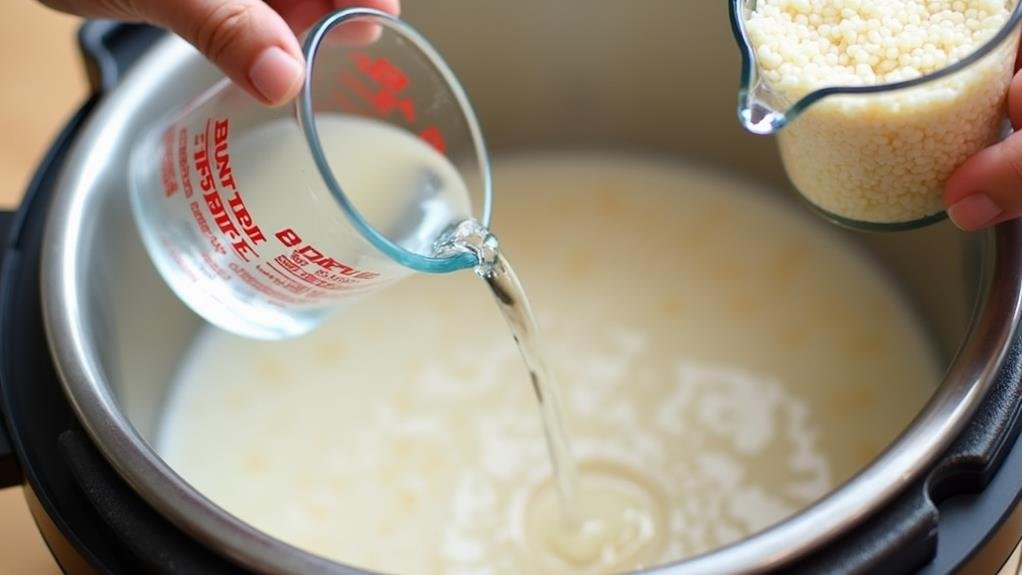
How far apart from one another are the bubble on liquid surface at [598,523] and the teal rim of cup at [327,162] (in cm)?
27

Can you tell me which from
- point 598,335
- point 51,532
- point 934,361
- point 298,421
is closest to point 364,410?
point 298,421

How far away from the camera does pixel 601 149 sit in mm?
1334

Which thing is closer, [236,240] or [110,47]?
[236,240]

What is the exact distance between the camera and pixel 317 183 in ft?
2.49

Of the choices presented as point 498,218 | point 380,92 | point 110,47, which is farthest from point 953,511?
point 110,47

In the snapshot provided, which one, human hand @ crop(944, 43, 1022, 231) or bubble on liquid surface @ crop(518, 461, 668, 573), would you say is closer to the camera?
human hand @ crop(944, 43, 1022, 231)

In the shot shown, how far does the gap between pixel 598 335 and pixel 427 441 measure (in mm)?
211

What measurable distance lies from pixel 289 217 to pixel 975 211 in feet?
→ 1.47

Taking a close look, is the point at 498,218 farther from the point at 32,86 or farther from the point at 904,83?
the point at 904,83

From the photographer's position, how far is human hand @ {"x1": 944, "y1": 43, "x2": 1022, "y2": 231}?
73 cm

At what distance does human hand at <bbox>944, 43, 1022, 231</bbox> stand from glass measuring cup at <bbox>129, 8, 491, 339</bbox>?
33 centimetres

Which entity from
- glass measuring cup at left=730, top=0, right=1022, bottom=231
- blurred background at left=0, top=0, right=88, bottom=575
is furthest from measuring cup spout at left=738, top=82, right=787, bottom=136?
blurred background at left=0, top=0, right=88, bottom=575

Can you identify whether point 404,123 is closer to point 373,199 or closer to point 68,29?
point 373,199

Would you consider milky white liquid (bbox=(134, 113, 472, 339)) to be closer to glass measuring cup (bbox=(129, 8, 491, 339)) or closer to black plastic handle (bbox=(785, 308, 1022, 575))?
glass measuring cup (bbox=(129, 8, 491, 339))
